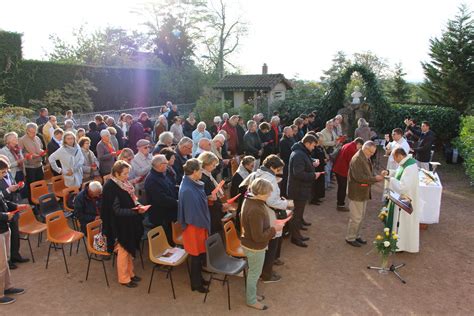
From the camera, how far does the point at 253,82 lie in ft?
66.4

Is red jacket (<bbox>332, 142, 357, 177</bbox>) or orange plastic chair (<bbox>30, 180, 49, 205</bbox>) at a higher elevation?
red jacket (<bbox>332, 142, 357, 177</bbox>)

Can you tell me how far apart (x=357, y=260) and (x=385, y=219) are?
1020 millimetres

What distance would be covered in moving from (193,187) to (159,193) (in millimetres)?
752

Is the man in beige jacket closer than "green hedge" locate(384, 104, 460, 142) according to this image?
Yes

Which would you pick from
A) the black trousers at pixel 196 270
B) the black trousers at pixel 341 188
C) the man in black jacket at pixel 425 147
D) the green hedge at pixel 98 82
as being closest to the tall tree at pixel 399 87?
the green hedge at pixel 98 82

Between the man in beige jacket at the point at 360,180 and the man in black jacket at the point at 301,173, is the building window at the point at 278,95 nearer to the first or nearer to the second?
the man in black jacket at the point at 301,173

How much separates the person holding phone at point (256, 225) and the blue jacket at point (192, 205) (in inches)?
23.1

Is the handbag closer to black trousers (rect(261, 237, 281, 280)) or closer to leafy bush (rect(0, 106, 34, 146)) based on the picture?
black trousers (rect(261, 237, 281, 280))

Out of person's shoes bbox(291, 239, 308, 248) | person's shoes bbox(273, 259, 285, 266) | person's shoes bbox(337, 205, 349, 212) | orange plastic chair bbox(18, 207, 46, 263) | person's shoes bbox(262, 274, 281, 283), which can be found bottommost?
person's shoes bbox(262, 274, 281, 283)

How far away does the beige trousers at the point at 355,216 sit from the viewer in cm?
662

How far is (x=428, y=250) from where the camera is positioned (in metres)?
6.73

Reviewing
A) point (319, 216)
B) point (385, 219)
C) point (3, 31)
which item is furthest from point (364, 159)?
point (3, 31)

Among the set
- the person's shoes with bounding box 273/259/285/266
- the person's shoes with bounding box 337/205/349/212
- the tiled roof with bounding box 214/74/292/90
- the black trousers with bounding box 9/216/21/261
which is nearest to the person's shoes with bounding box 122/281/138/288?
the black trousers with bounding box 9/216/21/261

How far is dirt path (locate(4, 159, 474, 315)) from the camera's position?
488 cm
